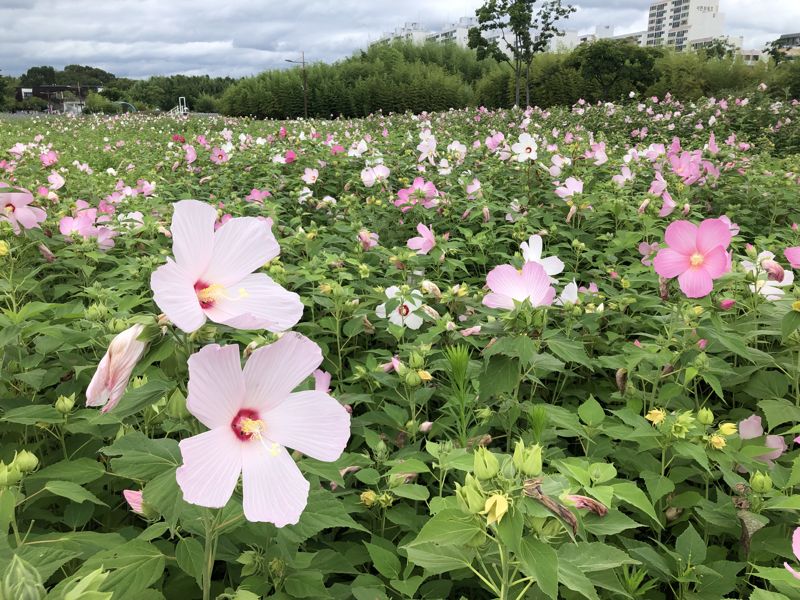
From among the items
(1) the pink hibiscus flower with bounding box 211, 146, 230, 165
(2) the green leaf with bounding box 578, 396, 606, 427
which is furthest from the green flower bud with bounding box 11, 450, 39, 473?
(1) the pink hibiscus flower with bounding box 211, 146, 230, 165

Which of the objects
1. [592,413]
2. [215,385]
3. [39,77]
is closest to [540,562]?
[215,385]

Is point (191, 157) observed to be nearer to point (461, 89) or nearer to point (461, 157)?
point (461, 157)

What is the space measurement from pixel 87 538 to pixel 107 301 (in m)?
0.94

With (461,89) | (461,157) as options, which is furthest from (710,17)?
(461,157)

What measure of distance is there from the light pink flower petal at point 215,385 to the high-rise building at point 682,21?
362ft

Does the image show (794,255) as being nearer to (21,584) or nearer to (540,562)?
(540,562)

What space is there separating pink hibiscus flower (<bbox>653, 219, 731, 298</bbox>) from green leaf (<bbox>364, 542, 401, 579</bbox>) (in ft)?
3.11

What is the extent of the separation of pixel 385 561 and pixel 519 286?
628mm

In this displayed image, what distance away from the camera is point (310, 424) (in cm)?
72

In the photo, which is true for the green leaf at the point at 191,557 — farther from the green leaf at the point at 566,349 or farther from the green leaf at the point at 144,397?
the green leaf at the point at 566,349

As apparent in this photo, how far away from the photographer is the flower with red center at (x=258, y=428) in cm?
64

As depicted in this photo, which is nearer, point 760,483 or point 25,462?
point 25,462

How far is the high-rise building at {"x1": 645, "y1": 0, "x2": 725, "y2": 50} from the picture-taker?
99.3m

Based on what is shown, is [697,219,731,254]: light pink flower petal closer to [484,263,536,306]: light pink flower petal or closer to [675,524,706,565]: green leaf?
[484,263,536,306]: light pink flower petal
